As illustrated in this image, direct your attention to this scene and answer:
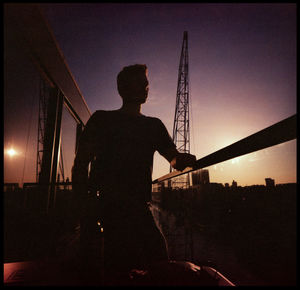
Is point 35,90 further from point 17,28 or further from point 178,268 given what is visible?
point 178,268

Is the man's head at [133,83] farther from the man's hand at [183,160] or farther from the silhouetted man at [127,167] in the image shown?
the man's hand at [183,160]

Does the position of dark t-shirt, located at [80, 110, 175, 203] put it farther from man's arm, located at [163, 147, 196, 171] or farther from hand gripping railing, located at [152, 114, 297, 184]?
hand gripping railing, located at [152, 114, 297, 184]

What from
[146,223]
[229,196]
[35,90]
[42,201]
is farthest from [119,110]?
[229,196]

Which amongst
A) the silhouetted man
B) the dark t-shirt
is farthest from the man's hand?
the dark t-shirt

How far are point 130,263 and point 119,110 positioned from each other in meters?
0.75

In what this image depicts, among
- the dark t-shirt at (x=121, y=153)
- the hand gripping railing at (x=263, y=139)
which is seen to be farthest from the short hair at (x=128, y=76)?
the hand gripping railing at (x=263, y=139)

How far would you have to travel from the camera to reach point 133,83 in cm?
101

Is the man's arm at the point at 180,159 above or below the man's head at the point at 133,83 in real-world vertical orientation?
below

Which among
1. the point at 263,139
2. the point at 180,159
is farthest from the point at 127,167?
the point at 263,139

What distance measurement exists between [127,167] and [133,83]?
474mm

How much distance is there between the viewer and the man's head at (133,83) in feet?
3.31

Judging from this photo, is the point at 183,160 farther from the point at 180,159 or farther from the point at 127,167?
the point at 127,167

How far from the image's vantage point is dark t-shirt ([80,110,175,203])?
2.84ft

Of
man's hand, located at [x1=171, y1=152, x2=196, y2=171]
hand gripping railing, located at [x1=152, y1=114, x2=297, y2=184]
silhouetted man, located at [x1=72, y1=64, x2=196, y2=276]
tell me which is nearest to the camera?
hand gripping railing, located at [x1=152, y1=114, x2=297, y2=184]
